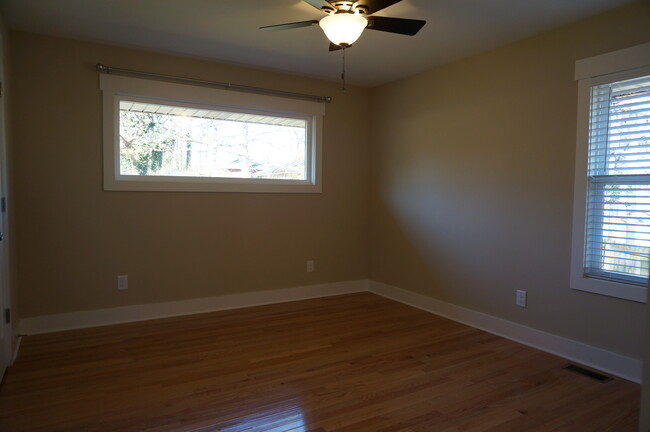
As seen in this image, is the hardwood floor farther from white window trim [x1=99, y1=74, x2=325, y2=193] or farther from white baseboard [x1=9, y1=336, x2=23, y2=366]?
white window trim [x1=99, y1=74, x2=325, y2=193]

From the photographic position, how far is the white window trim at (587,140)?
258 centimetres

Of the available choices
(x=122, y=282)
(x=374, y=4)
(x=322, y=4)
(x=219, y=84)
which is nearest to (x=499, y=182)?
(x=374, y=4)

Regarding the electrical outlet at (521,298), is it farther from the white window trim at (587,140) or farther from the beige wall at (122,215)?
the beige wall at (122,215)

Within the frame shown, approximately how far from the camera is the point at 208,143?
13.2 feet

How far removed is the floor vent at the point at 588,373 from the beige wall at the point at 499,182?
0.20 metres

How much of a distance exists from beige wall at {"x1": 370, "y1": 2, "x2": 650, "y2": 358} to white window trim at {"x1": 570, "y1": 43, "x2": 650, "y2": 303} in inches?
2.1

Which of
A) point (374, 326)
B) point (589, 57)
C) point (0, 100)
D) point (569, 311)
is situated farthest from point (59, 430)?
point (589, 57)

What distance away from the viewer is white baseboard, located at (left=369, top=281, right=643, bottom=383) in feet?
8.70

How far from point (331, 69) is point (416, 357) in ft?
9.12

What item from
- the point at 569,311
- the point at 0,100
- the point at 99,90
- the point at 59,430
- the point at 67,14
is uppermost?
the point at 67,14

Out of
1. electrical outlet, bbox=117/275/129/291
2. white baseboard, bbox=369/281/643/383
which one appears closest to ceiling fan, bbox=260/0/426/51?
white baseboard, bbox=369/281/643/383

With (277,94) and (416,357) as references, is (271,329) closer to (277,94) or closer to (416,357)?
(416,357)

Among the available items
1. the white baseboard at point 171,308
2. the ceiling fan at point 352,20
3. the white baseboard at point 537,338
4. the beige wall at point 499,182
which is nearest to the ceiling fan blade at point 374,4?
the ceiling fan at point 352,20

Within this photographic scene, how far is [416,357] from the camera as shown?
2.94 metres
